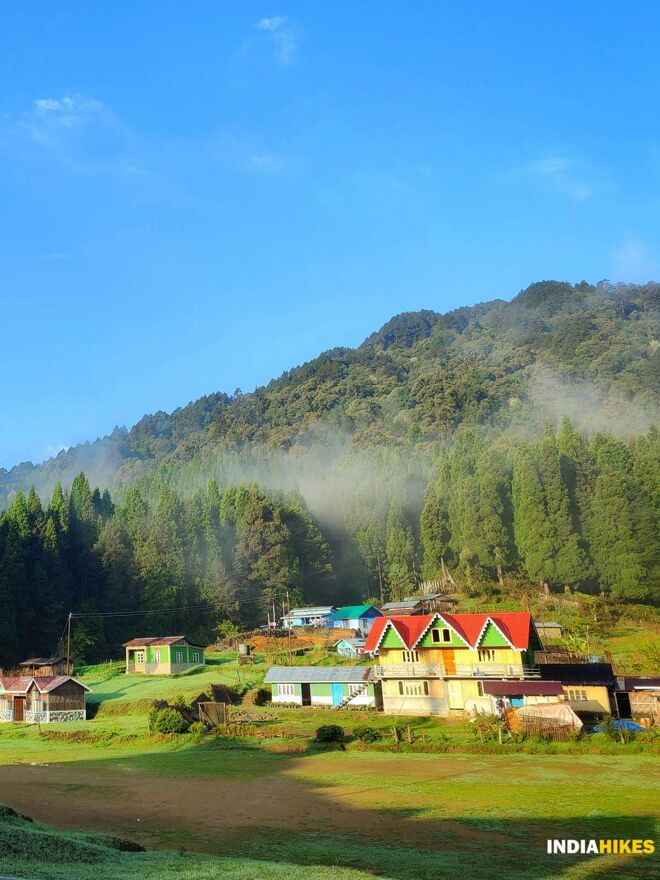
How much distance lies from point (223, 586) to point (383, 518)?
31183 mm

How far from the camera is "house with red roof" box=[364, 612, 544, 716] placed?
1829 inches

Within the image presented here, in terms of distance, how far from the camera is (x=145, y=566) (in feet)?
308

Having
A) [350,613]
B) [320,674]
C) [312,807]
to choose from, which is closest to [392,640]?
[320,674]

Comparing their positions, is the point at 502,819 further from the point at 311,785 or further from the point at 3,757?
the point at 3,757

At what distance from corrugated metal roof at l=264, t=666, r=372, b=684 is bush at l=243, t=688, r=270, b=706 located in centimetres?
113

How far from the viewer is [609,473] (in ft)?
277

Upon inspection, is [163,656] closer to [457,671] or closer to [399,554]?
[457,671]

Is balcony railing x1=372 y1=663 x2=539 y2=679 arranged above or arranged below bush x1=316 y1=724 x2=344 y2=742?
above

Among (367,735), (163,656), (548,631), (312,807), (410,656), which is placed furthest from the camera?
(163,656)

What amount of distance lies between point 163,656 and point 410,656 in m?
28.7

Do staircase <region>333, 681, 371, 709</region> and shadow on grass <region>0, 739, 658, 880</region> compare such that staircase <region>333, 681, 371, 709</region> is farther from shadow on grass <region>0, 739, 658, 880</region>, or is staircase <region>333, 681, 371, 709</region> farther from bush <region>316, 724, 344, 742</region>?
shadow on grass <region>0, 739, 658, 880</region>

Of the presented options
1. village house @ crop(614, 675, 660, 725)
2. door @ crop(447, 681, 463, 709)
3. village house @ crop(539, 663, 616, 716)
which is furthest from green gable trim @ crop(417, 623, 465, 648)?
village house @ crop(614, 675, 660, 725)

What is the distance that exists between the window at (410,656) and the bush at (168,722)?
625 inches

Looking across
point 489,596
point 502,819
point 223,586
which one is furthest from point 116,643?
point 502,819
